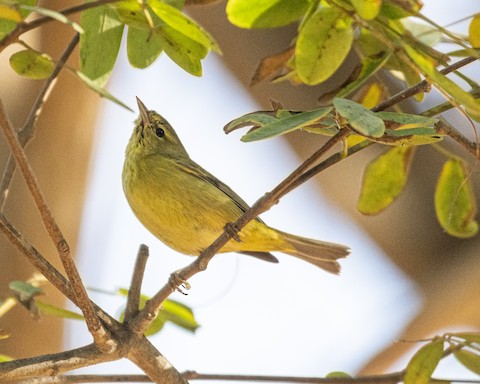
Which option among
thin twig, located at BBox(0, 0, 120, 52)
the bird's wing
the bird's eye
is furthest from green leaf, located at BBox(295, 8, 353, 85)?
the bird's eye

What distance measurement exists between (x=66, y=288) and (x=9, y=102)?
86.3 inches

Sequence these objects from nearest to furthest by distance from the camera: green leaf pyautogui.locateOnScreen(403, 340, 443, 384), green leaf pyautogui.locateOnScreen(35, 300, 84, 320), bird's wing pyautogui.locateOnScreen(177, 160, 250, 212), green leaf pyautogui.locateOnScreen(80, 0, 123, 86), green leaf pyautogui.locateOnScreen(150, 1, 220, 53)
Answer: green leaf pyautogui.locateOnScreen(150, 1, 220, 53), green leaf pyautogui.locateOnScreen(80, 0, 123, 86), green leaf pyautogui.locateOnScreen(403, 340, 443, 384), green leaf pyautogui.locateOnScreen(35, 300, 84, 320), bird's wing pyautogui.locateOnScreen(177, 160, 250, 212)

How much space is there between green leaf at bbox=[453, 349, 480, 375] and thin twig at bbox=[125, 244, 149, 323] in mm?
707

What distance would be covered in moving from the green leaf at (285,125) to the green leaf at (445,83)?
0.15 metres

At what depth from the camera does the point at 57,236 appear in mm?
1427

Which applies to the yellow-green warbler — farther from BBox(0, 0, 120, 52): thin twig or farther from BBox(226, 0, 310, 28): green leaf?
BBox(0, 0, 120, 52): thin twig

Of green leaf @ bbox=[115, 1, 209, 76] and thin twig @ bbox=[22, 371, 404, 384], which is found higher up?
green leaf @ bbox=[115, 1, 209, 76]

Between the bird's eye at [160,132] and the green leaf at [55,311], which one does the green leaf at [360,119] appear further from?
the bird's eye at [160,132]

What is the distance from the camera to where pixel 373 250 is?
422cm

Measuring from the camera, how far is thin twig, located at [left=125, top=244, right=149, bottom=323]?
1.81 m

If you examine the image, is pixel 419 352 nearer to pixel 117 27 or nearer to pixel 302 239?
pixel 117 27

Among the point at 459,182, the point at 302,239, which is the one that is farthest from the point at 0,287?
the point at 459,182

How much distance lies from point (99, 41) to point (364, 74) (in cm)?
53

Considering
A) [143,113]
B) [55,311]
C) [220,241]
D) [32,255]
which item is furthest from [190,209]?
[32,255]
